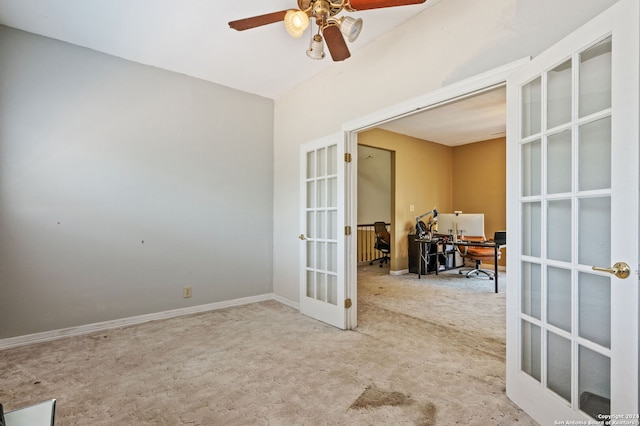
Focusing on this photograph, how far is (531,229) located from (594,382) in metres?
0.76

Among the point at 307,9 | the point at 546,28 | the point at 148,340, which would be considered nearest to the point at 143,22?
the point at 307,9

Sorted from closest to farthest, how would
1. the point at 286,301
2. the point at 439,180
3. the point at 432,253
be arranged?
the point at 286,301 → the point at 432,253 → the point at 439,180

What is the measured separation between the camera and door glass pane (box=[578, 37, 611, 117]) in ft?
4.47

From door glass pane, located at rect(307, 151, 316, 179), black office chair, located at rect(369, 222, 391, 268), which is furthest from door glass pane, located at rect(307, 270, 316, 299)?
black office chair, located at rect(369, 222, 391, 268)

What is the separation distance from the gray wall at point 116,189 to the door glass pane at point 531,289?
3.08 metres

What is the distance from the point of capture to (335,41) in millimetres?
2049

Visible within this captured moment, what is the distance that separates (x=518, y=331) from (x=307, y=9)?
2.29 metres

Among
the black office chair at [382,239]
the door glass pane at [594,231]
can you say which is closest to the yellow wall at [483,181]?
the black office chair at [382,239]

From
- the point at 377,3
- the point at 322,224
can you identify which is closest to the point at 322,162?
the point at 322,224

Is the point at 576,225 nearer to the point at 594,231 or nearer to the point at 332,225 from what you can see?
the point at 594,231

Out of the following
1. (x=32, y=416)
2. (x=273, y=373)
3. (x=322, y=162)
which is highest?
(x=322, y=162)

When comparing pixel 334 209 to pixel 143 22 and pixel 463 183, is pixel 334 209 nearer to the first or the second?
pixel 143 22

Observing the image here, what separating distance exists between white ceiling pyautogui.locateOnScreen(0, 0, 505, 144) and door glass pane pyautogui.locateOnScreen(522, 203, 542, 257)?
5.61 ft

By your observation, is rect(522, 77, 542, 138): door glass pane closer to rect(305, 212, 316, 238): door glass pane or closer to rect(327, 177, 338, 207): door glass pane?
rect(327, 177, 338, 207): door glass pane
